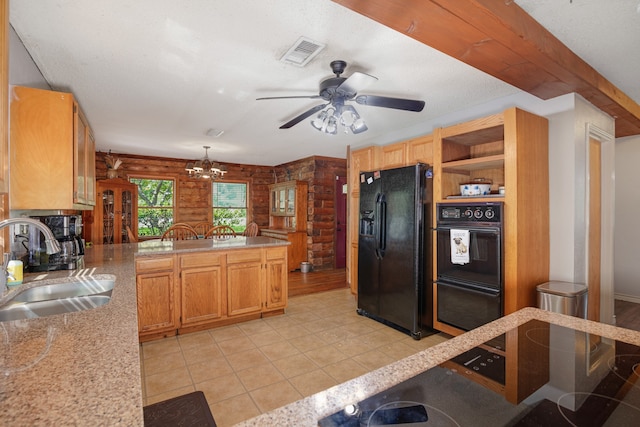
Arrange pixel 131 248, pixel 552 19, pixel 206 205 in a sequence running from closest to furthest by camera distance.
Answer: pixel 552 19
pixel 131 248
pixel 206 205

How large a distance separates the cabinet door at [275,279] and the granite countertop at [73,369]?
7.50 ft

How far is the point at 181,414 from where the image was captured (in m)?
1.15

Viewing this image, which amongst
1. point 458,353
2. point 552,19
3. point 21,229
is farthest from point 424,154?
point 21,229

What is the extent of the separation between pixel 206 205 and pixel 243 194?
35.2 inches

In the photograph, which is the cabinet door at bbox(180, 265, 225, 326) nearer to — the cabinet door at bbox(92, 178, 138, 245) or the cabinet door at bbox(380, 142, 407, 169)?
the cabinet door at bbox(380, 142, 407, 169)

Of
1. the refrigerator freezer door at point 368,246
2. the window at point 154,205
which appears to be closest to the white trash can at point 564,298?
the refrigerator freezer door at point 368,246

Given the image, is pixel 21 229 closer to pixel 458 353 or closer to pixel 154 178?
pixel 458 353

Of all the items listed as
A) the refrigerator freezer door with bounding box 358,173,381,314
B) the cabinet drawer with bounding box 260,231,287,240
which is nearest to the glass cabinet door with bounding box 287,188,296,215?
the cabinet drawer with bounding box 260,231,287,240

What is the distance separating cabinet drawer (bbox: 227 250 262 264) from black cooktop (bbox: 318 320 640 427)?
9.08ft

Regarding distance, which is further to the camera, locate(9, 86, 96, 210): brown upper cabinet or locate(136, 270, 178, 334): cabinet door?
locate(136, 270, 178, 334): cabinet door

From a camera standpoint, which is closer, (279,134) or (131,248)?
(131,248)

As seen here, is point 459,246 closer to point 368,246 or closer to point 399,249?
point 399,249

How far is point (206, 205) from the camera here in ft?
22.6

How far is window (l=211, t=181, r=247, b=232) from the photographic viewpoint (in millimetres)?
7078
